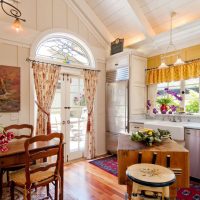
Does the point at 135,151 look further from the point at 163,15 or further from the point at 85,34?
the point at 85,34

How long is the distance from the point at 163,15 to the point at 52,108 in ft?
9.53

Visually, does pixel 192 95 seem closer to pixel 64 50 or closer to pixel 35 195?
pixel 64 50

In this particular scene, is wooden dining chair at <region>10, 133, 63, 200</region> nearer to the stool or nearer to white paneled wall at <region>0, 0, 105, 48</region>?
the stool

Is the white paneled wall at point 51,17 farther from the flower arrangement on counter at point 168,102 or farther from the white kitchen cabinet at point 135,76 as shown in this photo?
the flower arrangement on counter at point 168,102

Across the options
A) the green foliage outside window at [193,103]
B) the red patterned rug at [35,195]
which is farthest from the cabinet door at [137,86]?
→ the red patterned rug at [35,195]

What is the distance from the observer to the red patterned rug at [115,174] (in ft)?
8.26

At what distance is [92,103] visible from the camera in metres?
4.30

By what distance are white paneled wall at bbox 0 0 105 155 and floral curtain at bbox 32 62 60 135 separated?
15 centimetres

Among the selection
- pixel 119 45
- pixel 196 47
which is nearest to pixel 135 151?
pixel 196 47

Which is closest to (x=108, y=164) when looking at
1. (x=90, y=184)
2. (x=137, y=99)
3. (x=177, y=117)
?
(x=90, y=184)

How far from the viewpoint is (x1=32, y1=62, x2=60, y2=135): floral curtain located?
345cm

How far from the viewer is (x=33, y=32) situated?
11.4ft

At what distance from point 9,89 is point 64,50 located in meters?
1.52

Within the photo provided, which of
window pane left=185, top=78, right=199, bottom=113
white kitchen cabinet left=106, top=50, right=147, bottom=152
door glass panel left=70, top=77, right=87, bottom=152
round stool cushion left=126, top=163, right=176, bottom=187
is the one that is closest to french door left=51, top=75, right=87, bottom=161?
door glass panel left=70, top=77, right=87, bottom=152
